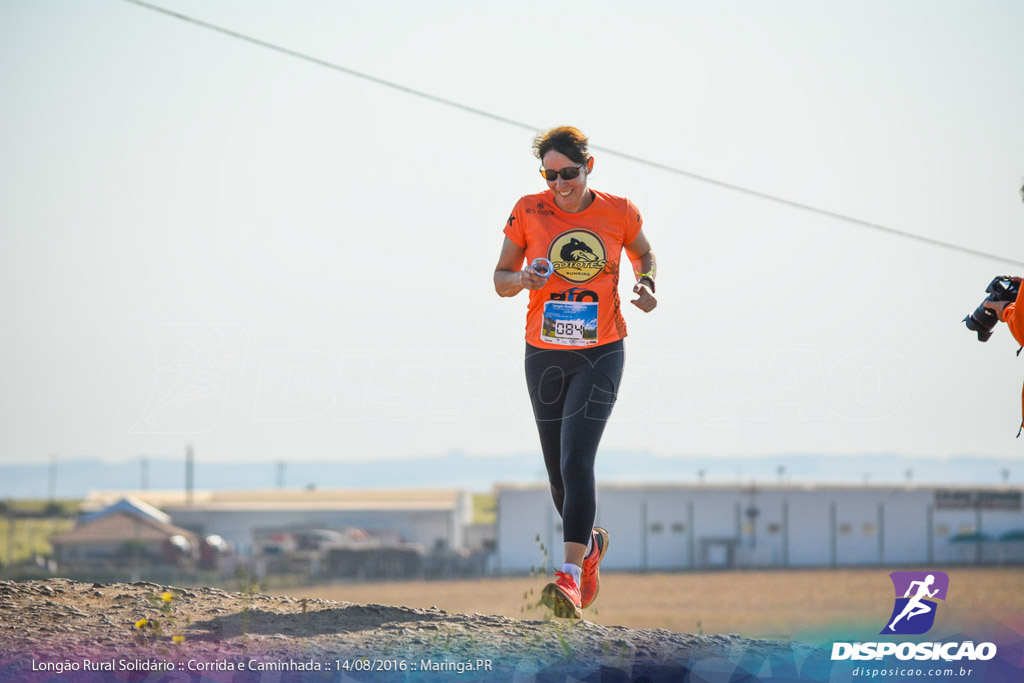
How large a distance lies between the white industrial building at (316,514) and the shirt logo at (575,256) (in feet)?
167

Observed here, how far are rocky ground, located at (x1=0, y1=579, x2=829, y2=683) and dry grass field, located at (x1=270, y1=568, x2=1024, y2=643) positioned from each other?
17458mm

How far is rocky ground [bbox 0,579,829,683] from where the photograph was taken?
13.1 ft

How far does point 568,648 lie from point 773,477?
75.9 metres

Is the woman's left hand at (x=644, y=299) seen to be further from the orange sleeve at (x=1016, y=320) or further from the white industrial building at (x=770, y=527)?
the white industrial building at (x=770, y=527)

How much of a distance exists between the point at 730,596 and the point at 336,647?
32.7 metres

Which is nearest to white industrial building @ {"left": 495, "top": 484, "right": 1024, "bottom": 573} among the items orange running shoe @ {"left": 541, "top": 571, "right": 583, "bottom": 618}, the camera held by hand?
orange running shoe @ {"left": 541, "top": 571, "right": 583, "bottom": 618}

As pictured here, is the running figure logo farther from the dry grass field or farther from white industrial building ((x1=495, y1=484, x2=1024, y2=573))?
white industrial building ((x1=495, y1=484, x2=1024, y2=573))

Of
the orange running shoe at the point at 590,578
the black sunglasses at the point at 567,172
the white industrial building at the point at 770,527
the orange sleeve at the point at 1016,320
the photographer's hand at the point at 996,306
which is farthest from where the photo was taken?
the white industrial building at the point at 770,527

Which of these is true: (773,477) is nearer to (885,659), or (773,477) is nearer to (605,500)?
(605,500)

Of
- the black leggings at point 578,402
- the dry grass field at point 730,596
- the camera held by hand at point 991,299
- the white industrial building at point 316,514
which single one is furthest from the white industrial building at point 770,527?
the camera held by hand at point 991,299

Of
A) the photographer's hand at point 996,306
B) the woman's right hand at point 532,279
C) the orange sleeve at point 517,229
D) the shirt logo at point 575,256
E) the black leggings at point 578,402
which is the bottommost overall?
the black leggings at point 578,402

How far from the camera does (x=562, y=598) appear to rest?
4.93m

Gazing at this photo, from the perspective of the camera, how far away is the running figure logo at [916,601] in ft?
15.9

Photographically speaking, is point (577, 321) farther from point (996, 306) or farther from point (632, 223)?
point (996, 306)
